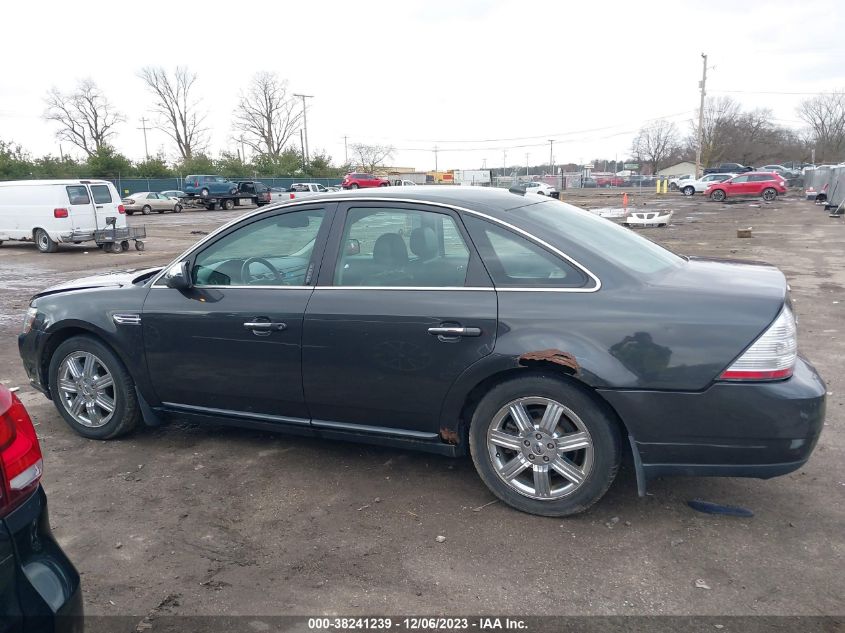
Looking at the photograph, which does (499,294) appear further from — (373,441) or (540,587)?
(540,587)

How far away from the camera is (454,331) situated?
138 inches

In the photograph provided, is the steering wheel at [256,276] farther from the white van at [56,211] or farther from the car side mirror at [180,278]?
the white van at [56,211]

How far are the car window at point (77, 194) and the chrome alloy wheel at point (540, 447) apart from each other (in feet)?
58.1

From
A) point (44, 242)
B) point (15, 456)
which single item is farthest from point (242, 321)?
point (44, 242)

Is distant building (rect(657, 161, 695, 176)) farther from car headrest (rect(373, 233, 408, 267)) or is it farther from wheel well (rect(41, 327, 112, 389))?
wheel well (rect(41, 327, 112, 389))

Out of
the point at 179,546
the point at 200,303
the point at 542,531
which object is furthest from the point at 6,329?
the point at 542,531

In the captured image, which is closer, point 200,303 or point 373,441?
point 373,441

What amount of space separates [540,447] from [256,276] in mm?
2020

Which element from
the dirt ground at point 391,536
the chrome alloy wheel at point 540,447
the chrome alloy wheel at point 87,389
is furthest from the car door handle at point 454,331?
the chrome alloy wheel at point 87,389

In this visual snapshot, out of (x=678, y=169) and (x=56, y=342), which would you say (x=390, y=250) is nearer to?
(x=56, y=342)

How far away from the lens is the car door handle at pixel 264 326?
3926mm

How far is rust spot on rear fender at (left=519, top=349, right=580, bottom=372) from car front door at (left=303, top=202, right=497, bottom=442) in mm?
225

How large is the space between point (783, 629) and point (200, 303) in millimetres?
3448

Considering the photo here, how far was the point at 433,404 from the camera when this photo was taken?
3.66 meters
